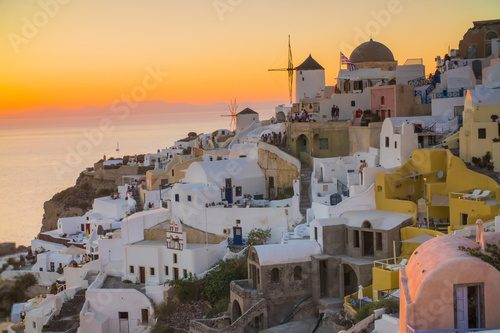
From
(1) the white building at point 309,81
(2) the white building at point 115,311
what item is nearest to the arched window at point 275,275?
(2) the white building at point 115,311

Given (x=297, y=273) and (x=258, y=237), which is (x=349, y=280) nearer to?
(x=297, y=273)

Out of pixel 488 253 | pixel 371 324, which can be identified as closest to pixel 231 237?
pixel 371 324

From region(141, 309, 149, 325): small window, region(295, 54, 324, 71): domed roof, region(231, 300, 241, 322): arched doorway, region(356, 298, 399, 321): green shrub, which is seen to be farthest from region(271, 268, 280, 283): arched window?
region(295, 54, 324, 71): domed roof

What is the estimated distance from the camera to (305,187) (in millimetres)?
31438

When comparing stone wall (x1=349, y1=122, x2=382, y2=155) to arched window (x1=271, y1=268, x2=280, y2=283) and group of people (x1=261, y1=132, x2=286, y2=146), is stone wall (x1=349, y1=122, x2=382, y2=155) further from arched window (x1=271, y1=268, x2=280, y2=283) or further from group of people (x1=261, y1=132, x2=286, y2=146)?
arched window (x1=271, y1=268, x2=280, y2=283)

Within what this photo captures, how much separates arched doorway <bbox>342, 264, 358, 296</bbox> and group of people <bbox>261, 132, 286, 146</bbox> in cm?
1242

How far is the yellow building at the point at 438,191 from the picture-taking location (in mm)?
23078

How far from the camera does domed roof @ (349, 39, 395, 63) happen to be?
4144 cm

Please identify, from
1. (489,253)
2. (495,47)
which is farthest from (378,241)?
(495,47)

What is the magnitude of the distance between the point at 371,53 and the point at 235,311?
21204mm

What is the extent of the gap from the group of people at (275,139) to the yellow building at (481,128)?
10.5 m

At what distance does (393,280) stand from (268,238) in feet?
30.9

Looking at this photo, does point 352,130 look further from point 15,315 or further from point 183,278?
point 15,315

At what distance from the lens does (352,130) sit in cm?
3362
